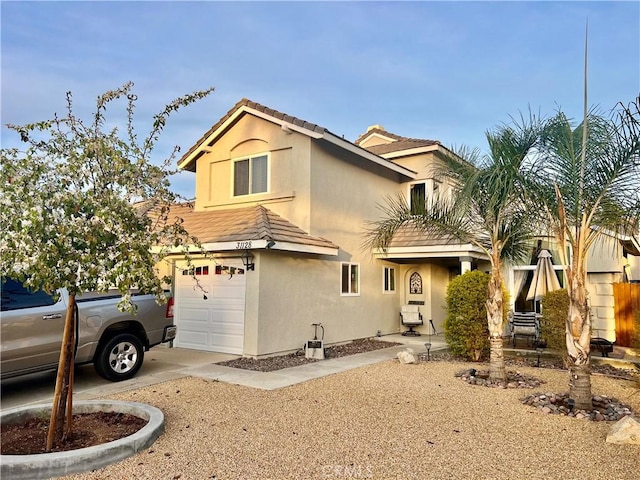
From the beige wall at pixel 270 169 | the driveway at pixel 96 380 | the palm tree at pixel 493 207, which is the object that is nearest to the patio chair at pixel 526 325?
the palm tree at pixel 493 207

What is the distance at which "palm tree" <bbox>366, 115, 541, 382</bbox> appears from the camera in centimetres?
725

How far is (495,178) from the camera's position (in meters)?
7.31

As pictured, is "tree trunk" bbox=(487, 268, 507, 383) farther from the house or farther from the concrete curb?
the concrete curb

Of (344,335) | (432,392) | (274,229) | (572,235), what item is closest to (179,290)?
(274,229)

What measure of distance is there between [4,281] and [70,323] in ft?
9.15

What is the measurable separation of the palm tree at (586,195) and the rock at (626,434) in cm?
132

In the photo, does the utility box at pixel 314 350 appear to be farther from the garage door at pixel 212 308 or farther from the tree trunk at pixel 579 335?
the tree trunk at pixel 579 335

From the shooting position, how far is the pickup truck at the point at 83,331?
21.8 ft

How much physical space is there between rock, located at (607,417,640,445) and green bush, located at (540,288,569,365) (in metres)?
5.06

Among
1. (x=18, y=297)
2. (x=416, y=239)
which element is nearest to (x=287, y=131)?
(x=416, y=239)

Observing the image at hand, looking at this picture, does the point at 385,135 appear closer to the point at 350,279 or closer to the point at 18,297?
the point at 350,279

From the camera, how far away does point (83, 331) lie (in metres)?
7.61

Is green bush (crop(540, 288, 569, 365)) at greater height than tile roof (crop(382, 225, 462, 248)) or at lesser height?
lesser

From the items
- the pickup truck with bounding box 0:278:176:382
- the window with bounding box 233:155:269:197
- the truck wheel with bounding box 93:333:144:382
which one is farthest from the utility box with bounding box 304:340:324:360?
the window with bounding box 233:155:269:197
